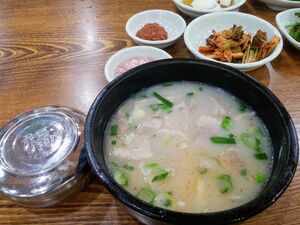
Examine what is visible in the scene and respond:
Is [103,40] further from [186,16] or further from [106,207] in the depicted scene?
[106,207]

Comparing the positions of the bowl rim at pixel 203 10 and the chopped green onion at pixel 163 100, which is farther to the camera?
Answer: the bowl rim at pixel 203 10

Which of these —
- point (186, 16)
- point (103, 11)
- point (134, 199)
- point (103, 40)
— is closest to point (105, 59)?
point (103, 40)

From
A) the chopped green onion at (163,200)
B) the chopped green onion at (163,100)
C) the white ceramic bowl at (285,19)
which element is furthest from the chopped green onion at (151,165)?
the white ceramic bowl at (285,19)

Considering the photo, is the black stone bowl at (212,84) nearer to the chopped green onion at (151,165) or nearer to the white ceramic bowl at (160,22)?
the chopped green onion at (151,165)

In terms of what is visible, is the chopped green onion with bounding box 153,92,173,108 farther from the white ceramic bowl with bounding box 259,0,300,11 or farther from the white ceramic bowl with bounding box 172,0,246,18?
the white ceramic bowl with bounding box 259,0,300,11

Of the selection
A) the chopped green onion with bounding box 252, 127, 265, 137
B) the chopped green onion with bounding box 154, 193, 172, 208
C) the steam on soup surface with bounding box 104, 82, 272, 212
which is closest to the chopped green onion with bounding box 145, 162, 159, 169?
the steam on soup surface with bounding box 104, 82, 272, 212

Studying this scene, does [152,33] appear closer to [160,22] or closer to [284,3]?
[160,22]
